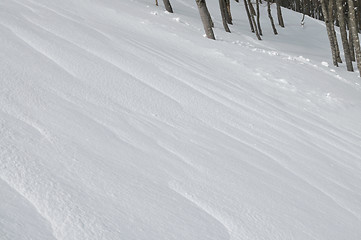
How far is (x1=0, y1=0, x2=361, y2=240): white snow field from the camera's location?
1.63 meters

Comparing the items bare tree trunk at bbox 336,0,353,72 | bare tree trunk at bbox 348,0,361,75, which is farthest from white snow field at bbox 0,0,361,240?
bare tree trunk at bbox 336,0,353,72

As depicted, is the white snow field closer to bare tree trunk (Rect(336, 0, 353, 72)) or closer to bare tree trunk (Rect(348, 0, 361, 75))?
bare tree trunk (Rect(348, 0, 361, 75))

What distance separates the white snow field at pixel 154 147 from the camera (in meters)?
1.63

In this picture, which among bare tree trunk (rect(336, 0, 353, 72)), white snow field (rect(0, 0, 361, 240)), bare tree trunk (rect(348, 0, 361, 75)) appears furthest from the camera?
bare tree trunk (rect(336, 0, 353, 72))

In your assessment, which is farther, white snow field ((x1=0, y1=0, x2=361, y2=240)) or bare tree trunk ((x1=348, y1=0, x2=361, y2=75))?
bare tree trunk ((x1=348, y1=0, x2=361, y2=75))

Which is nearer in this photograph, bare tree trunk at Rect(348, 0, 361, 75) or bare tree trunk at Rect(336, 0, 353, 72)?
bare tree trunk at Rect(348, 0, 361, 75)

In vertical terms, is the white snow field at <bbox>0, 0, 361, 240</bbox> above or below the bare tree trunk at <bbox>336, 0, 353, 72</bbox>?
above

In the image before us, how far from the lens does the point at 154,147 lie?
2.39 metres

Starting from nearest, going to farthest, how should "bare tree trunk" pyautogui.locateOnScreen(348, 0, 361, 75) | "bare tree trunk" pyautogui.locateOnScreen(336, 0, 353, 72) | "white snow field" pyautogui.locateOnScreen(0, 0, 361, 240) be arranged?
"white snow field" pyautogui.locateOnScreen(0, 0, 361, 240)
"bare tree trunk" pyautogui.locateOnScreen(348, 0, 361, 75)
"bare tree trunk" pyautogui.locateOnScreen(336, 0, 353, 72)

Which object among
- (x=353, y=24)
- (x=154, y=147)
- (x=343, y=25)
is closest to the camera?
(x=154, y=147)

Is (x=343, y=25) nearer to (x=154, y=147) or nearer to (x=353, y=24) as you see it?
(x=353, y=24)

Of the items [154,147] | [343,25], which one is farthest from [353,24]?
[154,147]

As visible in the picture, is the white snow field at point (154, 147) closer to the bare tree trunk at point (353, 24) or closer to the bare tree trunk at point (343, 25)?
the bare tree trunk at point (353, 24)

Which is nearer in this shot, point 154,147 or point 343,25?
point 154,147
